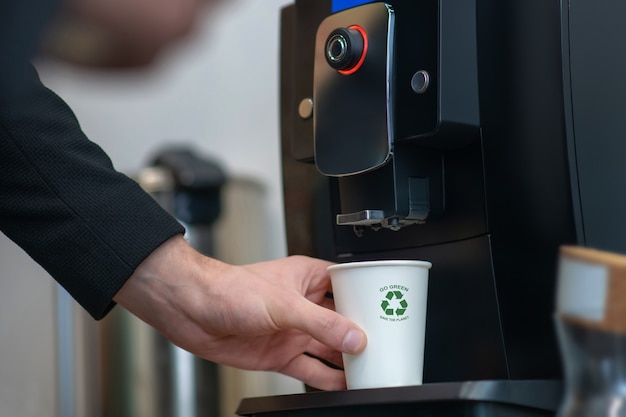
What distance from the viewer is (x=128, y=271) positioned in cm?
84

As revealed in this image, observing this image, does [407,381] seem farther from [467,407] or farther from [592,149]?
[592,149]

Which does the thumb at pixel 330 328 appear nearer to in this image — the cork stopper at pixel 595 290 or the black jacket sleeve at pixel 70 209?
the black jacket sleeve at pixel 70 209

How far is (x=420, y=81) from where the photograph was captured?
2.53 feet

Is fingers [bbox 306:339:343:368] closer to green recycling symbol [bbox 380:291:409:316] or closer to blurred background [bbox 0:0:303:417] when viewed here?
green recycling symbol [bbox 380:291:409:316]

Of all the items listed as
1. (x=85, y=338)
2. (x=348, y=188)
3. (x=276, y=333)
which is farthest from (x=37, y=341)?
(x=348, y=188)

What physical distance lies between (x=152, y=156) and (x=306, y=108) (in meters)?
1.01

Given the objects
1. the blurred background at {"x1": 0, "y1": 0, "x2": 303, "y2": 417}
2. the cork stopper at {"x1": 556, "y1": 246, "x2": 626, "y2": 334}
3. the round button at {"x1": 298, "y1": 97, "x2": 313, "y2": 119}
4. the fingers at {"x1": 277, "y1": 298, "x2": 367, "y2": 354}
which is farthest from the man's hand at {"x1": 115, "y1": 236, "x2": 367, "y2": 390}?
the blurred background at {"x1": 0, "y1": 0, "x2": 303, "y2": 417}

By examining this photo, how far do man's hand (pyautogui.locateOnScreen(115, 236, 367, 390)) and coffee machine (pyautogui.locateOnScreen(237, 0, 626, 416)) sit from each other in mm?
82

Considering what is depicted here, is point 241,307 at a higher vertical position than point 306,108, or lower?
lower

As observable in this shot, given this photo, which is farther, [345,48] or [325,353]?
[325,353]

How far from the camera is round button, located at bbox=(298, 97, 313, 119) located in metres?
0.89

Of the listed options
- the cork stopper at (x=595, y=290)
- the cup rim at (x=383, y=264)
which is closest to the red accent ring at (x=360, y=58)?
the cup rim at (x=383, y=264)

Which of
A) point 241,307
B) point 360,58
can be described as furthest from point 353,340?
point 360,58

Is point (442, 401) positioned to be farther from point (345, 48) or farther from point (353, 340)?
point (345, 48)
